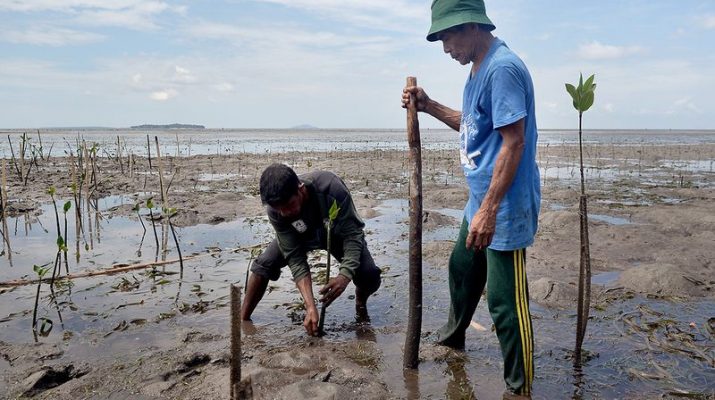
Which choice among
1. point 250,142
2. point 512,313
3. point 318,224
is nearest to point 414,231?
point 512,313

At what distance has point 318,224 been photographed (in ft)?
13.0

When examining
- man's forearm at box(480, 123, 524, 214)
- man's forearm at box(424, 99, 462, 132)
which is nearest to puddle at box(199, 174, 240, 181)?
man's forearm at box(424, 99, 462, 132)

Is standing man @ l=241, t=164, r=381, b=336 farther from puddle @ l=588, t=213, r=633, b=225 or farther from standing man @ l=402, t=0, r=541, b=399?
puddle @ l=588, t=213, r=633, b=225

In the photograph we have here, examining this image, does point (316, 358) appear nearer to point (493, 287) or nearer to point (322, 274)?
point (493, 287)

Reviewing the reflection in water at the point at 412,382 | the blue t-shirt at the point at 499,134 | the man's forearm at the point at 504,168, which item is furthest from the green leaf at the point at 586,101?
the reflection in water at the point at 412,382

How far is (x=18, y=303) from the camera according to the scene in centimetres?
466

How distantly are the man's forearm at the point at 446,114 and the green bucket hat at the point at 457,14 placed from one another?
61 cm

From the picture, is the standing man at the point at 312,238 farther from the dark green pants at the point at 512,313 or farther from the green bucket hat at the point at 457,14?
the green bucket hat at the point at 457,14

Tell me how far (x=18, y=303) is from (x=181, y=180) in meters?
9.27

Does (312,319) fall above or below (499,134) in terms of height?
below

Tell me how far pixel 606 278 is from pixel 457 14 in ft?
13.0

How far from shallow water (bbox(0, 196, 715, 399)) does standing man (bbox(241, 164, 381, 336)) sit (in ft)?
1.41

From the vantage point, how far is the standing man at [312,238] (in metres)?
3.59

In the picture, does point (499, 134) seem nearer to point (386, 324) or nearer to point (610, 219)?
point (386, 324)
